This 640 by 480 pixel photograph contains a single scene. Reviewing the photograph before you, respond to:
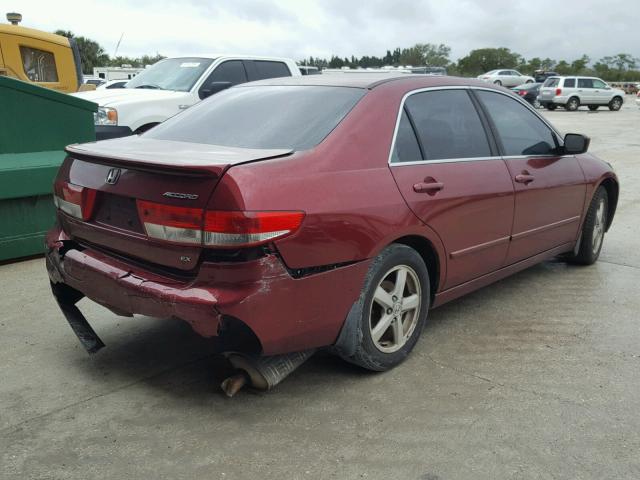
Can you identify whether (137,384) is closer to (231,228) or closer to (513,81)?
(231,228)

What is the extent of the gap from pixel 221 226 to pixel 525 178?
7.88 ft

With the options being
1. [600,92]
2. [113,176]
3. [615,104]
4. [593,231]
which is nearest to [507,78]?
[615,104]

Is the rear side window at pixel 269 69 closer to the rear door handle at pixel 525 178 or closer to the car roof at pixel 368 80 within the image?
the car roof at pixel 368 80

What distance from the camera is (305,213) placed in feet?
9.14

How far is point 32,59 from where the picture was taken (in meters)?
9.96

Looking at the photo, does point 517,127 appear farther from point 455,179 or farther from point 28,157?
point 28,157

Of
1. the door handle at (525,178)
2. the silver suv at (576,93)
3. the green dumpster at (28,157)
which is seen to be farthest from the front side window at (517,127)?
the silver suv at (576,93)

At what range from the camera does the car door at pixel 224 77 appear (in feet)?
29.9

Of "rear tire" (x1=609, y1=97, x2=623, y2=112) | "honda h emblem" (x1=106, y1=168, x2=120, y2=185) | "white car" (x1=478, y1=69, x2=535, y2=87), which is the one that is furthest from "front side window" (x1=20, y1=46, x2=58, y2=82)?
"white car" (x1=478, y1=69, x2=535, y2=87)

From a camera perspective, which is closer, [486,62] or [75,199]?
[75,199]

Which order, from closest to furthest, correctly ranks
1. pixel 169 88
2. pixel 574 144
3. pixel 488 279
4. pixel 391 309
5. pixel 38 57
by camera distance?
1. pixel 391 309
2. pixel 488 279
3. pixel 574 144
4. pixel 169 88
5. pixel 38 57

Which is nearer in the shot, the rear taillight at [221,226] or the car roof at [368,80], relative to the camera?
the rear taillight at [221,226]

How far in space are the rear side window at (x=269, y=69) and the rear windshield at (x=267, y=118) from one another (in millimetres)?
6023

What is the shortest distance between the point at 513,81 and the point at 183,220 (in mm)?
43899
